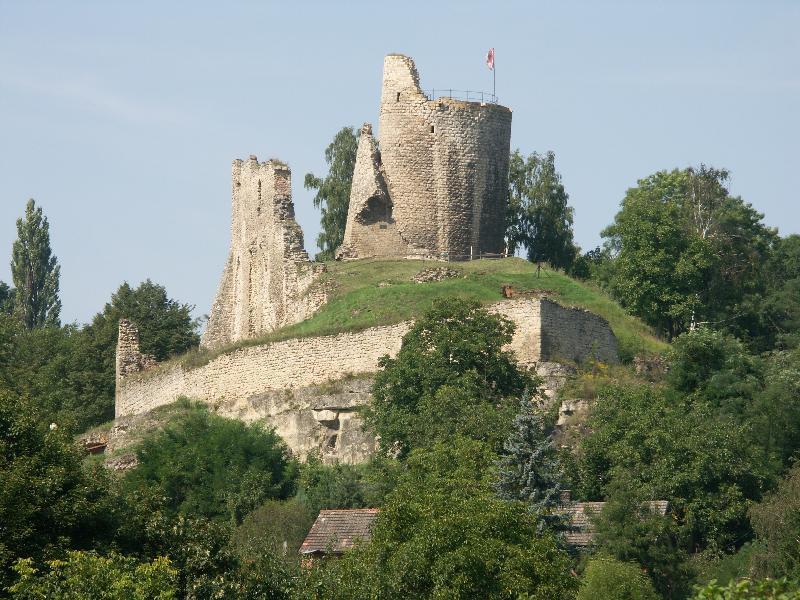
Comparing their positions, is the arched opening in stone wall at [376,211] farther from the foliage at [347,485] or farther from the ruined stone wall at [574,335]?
the foliage at [347,485]

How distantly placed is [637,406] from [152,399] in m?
14.7

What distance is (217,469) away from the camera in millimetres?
44188

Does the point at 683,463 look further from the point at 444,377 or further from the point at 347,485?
the point at 347,485

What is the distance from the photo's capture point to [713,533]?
3981cm

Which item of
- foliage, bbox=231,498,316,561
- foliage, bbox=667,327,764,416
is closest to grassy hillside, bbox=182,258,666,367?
foliage, bbox=667,327,764,416

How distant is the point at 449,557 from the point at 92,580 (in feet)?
18.1

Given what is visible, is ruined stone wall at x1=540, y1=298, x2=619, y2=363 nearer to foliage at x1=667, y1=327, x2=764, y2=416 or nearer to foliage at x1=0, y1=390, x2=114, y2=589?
foliage at x1=667, y1=327, x2=764, y2=416

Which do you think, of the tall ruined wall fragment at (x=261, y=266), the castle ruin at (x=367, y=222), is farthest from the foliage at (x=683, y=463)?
the tall ruined wall fragment at (x=261, y=266)

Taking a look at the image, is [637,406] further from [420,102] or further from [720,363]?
[420,102]

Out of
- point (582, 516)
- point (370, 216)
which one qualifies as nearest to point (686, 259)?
point (370, 216)

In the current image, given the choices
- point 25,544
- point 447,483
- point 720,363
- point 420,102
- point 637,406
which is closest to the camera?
point 25,544

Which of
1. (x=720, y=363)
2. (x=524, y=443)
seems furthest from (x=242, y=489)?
(x=720, y=363)

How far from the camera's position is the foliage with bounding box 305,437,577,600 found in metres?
32.5

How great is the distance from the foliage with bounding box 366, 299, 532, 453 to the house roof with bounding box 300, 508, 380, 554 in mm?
2418
